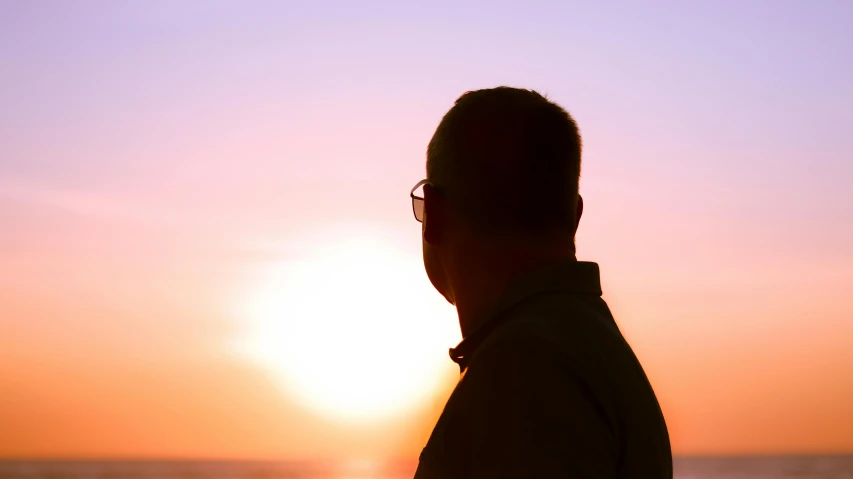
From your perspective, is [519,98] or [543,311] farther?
[519,98]

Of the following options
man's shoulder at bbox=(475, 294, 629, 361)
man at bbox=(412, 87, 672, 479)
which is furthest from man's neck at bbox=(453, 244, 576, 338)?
man's shoulder at bbox=(475, 294, 629, 361)

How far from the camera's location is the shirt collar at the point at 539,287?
2.12 meters

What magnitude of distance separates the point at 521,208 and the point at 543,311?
292 millimetres

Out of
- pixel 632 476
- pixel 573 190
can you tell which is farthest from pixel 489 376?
pixel 573 190

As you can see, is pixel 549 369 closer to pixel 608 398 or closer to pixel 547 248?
pixel 608 398

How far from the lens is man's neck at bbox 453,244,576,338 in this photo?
7.18 feet

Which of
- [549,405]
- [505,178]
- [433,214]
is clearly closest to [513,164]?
[505,178]

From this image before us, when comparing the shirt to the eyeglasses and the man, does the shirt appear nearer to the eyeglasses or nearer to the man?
the man

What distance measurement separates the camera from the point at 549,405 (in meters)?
1.73

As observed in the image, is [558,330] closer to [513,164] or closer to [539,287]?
[539,287]

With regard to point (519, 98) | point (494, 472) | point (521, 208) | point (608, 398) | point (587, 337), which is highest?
point (519, 98)

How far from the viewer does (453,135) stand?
2.33 m

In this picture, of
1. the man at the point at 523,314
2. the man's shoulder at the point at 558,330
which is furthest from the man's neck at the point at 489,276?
the man's shoulder at the point at 558,330

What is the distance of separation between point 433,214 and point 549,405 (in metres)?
0.77
